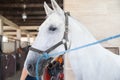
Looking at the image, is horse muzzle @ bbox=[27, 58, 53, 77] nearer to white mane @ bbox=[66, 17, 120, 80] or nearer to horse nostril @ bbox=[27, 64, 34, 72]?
horse nostril @ bbox=[27, 64, 34, 72]

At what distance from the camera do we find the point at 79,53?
5.17ft

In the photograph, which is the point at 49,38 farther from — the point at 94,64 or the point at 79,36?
the point at 94,64

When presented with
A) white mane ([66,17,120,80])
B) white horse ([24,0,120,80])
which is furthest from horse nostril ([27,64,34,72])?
white mane ([66,17,120,80])

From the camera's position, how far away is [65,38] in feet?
5.38

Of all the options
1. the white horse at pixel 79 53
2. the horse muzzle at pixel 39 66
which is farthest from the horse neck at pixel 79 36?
the horse muzzle at pixel 39 66

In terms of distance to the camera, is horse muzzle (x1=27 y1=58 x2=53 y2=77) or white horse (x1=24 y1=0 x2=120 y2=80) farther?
horse muzzle (x1=27 y1=58 x2=53 y2=77)

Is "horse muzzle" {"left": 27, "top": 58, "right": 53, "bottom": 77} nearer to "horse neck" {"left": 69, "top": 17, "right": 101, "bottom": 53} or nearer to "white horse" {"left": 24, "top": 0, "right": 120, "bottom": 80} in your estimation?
"white horse" {"left": 24, "top": 0, "right": 120, "bottom": 80}

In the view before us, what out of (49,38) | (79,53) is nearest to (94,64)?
(79,53)

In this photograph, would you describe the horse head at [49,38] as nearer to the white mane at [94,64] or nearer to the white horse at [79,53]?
the white horse at [79,53]

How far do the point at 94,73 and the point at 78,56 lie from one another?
134 millimetres

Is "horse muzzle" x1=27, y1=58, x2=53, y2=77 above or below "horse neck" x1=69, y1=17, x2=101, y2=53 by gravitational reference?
below

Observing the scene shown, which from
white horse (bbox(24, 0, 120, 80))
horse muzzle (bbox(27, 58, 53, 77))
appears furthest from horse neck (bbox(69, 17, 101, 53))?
horse muzzle (bbox(27, 58, 53, 77))

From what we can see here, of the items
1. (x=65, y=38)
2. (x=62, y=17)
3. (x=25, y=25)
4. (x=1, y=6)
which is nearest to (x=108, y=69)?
(x=65, y=38)

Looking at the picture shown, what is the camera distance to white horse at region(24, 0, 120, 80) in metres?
1.53
